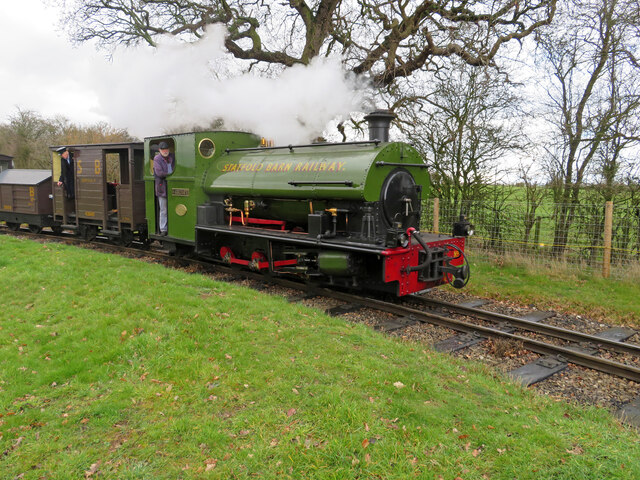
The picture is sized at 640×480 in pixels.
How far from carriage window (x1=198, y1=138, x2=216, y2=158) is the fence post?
7.79 meters

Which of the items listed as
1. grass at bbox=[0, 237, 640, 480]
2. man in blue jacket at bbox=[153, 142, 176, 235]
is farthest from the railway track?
man in blue jacket at bbox=[153, 142, 176, 235]

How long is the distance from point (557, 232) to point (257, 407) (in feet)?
29.3

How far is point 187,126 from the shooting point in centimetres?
1197

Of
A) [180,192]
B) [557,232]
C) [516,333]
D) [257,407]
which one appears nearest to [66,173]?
[180,192]

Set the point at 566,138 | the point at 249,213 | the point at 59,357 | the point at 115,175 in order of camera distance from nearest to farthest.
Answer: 1. the point at 59,357
2. the point at 249,213
3. the point at 566,138
4. the point at 115,175

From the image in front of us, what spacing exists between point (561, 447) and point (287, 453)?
1.90 m

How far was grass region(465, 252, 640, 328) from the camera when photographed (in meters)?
7.10

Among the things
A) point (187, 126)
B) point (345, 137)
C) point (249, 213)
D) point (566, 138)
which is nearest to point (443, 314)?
point (249, 213)

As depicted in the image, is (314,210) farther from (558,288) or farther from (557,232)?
(557,232)

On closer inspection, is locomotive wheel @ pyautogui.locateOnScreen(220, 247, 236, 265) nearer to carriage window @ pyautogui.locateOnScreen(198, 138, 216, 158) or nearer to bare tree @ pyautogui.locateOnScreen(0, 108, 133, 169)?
carriage window @ pyautogui.locateOnScreen(198, 138, 216, 158)

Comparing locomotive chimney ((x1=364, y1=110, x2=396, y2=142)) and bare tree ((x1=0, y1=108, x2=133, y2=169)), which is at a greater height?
bare tree ((x1=0, y1=108, x2=133, y2=169))

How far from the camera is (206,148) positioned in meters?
8.95

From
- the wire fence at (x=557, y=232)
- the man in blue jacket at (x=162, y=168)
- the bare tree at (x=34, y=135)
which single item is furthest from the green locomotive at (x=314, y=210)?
the bare tree at (x=34, y=135)

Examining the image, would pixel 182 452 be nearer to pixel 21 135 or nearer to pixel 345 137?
pixel 345 137
